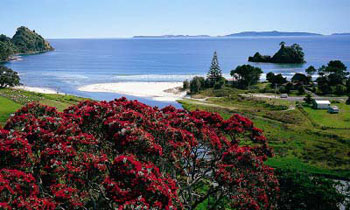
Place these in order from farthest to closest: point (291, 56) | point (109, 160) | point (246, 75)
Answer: point (291, 56)
point (246, 75)
point (109, 160)

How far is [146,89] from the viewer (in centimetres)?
9144

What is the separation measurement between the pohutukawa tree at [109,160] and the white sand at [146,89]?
6165 centimetres

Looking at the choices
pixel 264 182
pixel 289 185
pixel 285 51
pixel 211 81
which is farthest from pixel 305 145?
pixel 285 51

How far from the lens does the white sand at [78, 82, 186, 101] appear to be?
83.2 m

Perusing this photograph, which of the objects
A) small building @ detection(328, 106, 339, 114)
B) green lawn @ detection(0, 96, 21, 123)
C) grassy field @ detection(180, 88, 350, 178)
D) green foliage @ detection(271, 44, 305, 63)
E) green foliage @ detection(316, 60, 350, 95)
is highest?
green foliage @ detection(271, 44, 305, 63)

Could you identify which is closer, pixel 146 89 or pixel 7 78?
pixel 7 78

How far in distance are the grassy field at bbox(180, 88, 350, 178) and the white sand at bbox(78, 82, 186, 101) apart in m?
10.3

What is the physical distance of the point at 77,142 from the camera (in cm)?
1288

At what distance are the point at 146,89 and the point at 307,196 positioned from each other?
237 feet

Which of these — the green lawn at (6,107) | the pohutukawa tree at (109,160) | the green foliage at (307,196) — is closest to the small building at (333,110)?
the green foliage at (307,196)

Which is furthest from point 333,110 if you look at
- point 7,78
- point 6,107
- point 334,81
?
point 7,78


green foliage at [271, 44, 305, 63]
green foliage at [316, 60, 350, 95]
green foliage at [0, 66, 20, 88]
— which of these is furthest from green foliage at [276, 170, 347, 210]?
green foliage at [271, 44, 305, 63]

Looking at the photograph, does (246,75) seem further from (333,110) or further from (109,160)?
(109,160)

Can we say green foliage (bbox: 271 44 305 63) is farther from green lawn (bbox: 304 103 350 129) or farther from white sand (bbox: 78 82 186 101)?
green lawn (bbox: 304 103 350 129)
